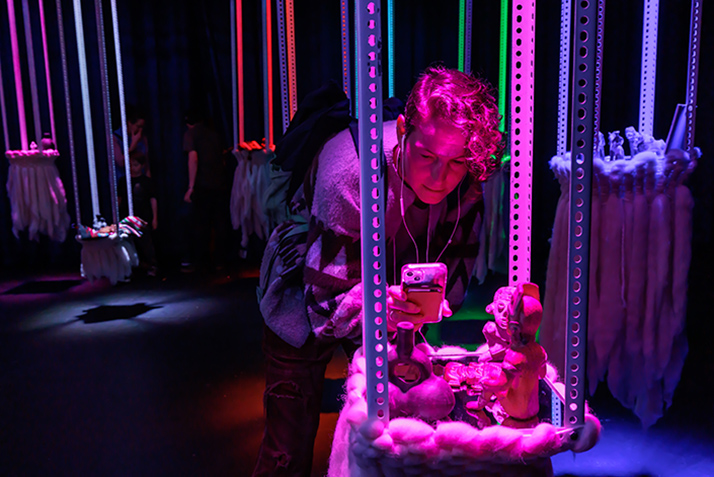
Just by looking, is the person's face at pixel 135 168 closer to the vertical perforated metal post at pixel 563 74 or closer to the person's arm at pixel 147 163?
the person's arm at pixel 147 163

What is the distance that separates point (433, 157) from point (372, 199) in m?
0.31

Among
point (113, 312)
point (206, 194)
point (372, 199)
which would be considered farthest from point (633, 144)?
point (206, 194)

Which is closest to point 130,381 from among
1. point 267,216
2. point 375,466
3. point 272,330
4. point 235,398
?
point 235,398

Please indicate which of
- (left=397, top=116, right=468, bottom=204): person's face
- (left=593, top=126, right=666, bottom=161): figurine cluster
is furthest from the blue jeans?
(left=593, top=126, right=666, bottom=161): figurine cluster

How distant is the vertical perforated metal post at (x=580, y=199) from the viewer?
1.73 feet

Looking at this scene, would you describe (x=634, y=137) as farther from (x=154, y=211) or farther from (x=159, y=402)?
(x=154, y=211)

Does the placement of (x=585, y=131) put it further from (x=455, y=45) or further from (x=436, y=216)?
(x=455, y=45)

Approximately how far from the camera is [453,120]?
0.81 meters

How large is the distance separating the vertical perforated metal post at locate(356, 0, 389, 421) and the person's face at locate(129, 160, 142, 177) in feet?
12.0

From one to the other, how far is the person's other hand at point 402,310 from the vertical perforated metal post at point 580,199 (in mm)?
191

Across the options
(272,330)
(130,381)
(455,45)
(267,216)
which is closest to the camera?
(272,330)

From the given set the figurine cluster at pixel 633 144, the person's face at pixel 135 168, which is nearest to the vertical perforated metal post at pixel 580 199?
the figurine cluster at pixel 633 144

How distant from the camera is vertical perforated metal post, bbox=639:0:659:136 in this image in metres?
1.34

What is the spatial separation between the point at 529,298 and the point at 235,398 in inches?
62.8
